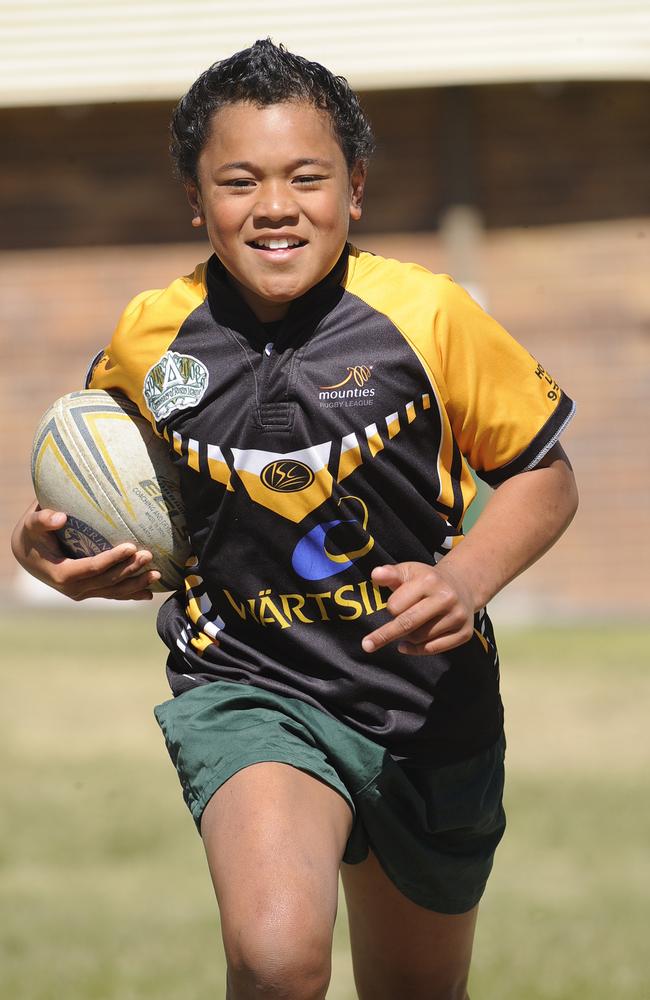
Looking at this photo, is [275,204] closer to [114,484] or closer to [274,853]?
[114,484]

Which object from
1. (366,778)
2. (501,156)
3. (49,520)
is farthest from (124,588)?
(501,156)

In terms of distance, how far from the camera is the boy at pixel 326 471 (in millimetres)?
3297

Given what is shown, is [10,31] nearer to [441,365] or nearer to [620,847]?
[620,847]

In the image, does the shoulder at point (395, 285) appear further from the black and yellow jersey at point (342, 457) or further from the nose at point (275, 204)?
the nose at point (275, 204)

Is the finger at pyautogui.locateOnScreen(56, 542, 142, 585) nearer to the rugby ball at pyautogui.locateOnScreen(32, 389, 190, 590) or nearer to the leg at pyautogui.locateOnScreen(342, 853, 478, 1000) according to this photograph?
the rugby ball at pyautogui.locateOnScreen(32, 389, 190, 590)

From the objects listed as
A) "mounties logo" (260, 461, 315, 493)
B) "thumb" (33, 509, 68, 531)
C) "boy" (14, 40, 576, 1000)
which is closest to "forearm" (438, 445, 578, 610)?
"boy" (14, 40, 576, 1000)

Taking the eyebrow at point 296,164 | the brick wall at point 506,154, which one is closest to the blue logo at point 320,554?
the eyebrow at point 296,164

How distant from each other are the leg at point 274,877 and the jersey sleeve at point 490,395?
2.68 feet

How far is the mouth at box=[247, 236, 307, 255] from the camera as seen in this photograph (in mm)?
3322

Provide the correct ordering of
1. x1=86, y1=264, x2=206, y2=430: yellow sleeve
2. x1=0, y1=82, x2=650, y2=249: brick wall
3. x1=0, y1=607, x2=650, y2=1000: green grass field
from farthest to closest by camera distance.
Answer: x1=0, y1=82, x2=650, y2=249: brick wall → x1=0, y1=607, x2=650, y2=1000: green grass field → x1=86, y1=264, x2=206, y2=430: yellow sleeve

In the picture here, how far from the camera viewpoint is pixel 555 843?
599 centimetres

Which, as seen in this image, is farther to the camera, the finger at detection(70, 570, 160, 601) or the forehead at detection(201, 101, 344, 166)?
the finger at detection(70, 570, 160, 601)

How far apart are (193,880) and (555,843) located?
4.68 feet

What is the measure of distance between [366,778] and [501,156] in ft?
30.0
